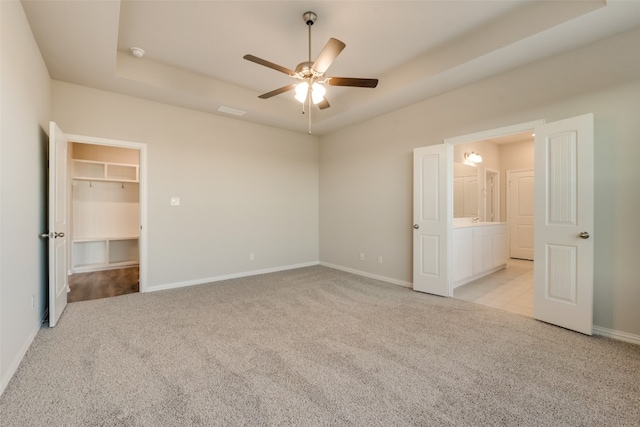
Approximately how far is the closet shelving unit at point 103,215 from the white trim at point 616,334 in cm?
714

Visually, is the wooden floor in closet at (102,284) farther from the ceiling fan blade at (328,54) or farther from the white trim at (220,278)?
the ceiling fan blade at (328,54)

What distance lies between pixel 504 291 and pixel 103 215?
7293mm

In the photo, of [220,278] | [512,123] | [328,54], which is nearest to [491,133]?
[512,123]

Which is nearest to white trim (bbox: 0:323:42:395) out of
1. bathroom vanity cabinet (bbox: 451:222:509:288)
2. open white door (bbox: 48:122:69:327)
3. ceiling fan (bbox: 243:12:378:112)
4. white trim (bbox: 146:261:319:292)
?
open white door (bbox: 48:122:69:327)

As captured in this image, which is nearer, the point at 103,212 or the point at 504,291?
the point at 504,291

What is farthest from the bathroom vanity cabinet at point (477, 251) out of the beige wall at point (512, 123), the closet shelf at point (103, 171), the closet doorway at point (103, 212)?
the closet shelf at point (103, 171)

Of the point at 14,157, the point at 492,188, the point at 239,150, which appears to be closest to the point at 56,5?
the point at 14,157

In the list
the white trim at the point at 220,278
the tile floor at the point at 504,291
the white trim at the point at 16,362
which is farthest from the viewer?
the white trim at the point at 220,278

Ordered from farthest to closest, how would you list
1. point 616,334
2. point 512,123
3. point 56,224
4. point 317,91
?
1. point 512,123
2. point 56,224
3. point 317,91
4. point 616,334

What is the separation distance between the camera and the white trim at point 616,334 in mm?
2507

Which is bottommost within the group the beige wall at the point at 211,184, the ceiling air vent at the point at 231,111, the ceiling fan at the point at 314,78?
the beige wall at the point at 211,184

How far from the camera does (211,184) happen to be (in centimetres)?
467

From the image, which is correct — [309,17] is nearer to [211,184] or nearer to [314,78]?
[314,78]

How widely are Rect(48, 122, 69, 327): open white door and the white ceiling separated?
3.01 ft
